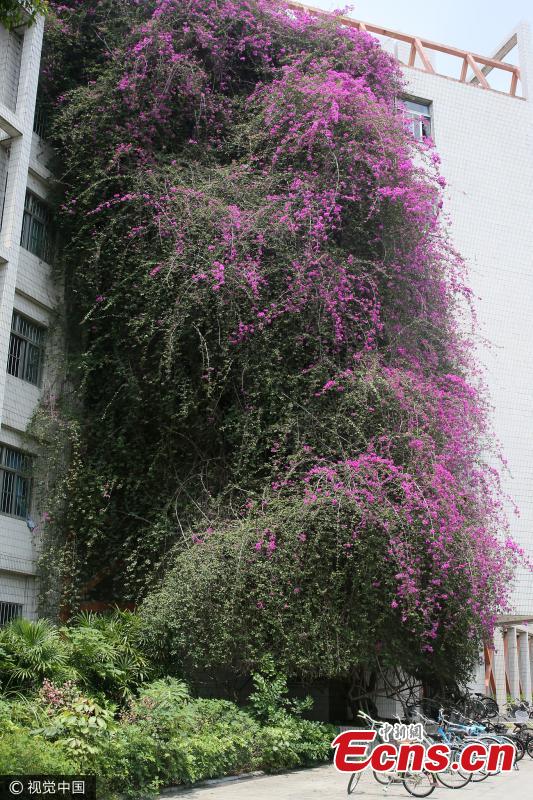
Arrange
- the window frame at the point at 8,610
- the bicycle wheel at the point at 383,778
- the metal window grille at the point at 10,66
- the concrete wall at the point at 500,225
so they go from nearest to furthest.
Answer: the bicycle wheel at the point at 383,778 < the window frame at the point at 8,610 < the metal window grille at the point at 10,66 < the concrete wall at the point at 500,225

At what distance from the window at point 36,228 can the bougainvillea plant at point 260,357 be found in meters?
0.45

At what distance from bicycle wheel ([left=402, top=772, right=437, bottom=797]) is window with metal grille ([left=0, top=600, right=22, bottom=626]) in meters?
7.24

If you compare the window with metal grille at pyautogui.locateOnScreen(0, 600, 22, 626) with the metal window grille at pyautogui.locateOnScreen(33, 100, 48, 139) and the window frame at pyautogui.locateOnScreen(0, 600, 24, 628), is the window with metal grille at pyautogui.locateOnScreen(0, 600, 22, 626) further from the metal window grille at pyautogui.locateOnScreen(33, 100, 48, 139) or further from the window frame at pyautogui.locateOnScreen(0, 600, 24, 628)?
the metal window grille at pyautogui.locateOnScreen(33, 100, 48, 139)

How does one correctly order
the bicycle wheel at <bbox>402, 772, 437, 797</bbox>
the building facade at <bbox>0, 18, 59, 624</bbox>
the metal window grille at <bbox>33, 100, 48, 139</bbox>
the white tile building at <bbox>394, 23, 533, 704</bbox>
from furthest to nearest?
the white tile building at <bbox>394, 23, 533, 704</bbox>, the metal window grille at <bbox>33, 100, 48, 139</bbox>, the building facade at <bbox>0, 18, 59, 624</bbox>, the bicycle wheel at <bbox>402, 772, 437, 797</bbox>

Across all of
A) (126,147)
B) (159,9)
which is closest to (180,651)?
(126,147)

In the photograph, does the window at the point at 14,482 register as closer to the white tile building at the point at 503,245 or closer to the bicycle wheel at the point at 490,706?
the bicycle wheel at the point at 490,706

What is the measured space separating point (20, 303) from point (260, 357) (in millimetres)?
4447

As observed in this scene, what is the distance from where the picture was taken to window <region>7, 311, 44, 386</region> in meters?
14.3

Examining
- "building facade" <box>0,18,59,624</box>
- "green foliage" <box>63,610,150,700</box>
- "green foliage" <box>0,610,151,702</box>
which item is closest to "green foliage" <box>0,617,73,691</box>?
"green foliage" <box>0,610,151,702</box>

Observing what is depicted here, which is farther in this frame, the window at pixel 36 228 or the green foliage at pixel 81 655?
the window at pixel 36 228

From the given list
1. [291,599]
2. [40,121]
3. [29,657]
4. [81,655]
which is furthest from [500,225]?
[29,657]

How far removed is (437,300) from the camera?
1523 cm

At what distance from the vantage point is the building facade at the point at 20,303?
1295 centimetres

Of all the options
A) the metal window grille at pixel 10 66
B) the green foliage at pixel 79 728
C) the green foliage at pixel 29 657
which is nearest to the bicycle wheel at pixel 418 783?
the green foliage at pixel 79 728
